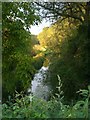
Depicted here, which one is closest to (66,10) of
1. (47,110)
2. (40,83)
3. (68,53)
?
(68,53)

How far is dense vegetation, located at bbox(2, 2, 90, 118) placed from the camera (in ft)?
6.94

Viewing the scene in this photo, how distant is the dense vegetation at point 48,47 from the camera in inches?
83.3

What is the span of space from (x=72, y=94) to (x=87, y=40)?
0.53 m

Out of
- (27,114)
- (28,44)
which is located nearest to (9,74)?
(28,44)

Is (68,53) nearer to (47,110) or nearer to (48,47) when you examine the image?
(48,47)

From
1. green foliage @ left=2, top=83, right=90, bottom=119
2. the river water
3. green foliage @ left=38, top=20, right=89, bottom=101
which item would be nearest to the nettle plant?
green foliage @ left=2, top=83, right=90, bottom=119

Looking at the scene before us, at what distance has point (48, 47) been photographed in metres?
2.27

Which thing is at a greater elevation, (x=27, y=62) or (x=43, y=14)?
(x=43, y=14)

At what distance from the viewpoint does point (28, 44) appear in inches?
86.4

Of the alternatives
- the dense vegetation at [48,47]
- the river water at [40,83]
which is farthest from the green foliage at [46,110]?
the river water at [40,83]

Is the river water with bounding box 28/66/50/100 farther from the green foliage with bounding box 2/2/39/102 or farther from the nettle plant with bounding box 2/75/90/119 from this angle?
the nettle plant with bounding box 2/75/90/119

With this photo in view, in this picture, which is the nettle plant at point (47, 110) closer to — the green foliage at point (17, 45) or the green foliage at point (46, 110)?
the green foliage at point (46, 110)

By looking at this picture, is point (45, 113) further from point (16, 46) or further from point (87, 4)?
point (87, 4)

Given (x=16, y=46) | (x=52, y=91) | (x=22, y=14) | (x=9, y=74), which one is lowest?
(x=52, y=91)
